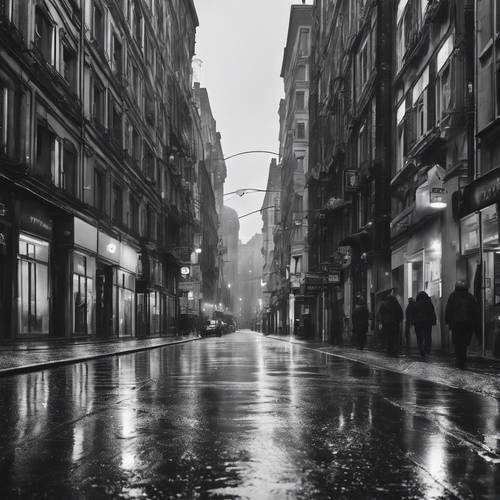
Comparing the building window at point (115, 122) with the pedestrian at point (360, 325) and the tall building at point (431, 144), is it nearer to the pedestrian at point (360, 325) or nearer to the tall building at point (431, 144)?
the tall building at point (431, 144)

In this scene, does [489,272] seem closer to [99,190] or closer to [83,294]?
[83,294]

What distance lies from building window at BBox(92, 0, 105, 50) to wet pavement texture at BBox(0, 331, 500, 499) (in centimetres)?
2556

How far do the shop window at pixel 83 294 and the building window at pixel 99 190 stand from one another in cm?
334

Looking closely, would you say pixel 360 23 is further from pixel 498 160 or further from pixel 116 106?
pixel 498 160

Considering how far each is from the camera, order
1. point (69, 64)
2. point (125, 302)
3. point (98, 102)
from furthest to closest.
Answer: point (125, 302) → point (98, 102) → point (69, 64)

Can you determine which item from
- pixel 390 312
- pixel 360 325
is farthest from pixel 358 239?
pixel 390 312

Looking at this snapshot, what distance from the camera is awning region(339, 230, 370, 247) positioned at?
3415 centimetres

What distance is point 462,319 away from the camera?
587 inches

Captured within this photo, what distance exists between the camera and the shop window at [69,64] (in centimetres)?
2894

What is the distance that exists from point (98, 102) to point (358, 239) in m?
13.1

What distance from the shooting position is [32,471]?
4.59 meters

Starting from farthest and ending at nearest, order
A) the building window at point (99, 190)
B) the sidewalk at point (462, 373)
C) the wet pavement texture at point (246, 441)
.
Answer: the building window at point (99, 190) < the sidewalk at point (462, 373) < the wet pavement texture at point (246, 441)

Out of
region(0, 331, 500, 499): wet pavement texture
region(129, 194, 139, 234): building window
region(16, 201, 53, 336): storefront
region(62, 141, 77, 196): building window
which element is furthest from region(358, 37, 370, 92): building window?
region(0, 331, 500, 499): wet pavement texture

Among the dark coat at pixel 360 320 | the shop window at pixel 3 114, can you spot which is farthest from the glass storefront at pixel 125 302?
the shop window at pixel 3 114
